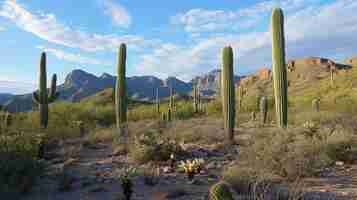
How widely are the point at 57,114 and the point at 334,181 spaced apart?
65.3ft

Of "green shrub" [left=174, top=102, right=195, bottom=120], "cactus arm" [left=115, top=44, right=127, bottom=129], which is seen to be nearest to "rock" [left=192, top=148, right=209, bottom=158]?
"cactus arm" [left=115, top=44, right=127, bottom=129]

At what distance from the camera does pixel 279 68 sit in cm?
1277

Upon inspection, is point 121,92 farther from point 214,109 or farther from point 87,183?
point 214,109

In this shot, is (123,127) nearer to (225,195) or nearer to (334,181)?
(334,181)

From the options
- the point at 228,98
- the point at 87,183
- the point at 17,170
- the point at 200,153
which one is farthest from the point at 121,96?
the point at 17,170

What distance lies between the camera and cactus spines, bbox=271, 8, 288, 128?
41.5ft

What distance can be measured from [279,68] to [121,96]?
7490 mm

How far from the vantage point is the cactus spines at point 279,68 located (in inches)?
498

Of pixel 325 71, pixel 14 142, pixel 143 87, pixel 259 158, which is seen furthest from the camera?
pixel 143 87

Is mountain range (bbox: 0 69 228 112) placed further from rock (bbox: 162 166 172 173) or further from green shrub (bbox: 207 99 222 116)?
rock (bbox: 162 166 172 173)

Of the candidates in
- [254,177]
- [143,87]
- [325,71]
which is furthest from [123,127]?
[143,87]

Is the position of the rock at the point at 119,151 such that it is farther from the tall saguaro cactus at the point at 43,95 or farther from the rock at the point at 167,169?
the tall saguaro cactus at the point at 43,95

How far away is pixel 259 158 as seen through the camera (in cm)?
851

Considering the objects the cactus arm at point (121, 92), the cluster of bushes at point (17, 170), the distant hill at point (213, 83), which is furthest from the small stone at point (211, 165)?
the distant hill at point (213, 83)
